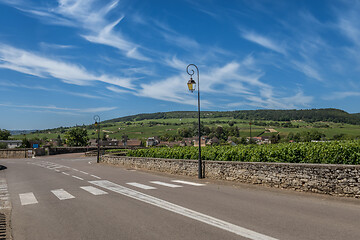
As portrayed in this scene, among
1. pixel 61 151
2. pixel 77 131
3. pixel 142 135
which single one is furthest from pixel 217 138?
pixel 61 151

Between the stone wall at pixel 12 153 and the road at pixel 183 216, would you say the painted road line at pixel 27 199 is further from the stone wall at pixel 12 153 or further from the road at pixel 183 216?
the stone wall at pixel 12 153

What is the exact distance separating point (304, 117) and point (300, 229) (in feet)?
601

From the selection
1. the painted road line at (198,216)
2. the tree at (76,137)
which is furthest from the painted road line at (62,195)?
the tree at (76,137)

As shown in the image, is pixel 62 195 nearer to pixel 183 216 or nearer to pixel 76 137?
pixel 183 216

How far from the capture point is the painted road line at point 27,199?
31.2 feet

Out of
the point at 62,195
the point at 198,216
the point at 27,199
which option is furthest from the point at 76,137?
the point at 198,216

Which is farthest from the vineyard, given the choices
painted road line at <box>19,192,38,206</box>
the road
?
painted road line at <box>19,192,38,206</box>

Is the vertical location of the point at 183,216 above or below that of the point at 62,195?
above

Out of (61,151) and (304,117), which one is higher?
(304,117)

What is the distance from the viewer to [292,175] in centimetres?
1148

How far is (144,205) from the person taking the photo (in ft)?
28.3

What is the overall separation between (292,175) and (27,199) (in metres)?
10.6

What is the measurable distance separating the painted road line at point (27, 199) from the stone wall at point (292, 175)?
9422 mm

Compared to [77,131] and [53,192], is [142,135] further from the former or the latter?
[53,192]
